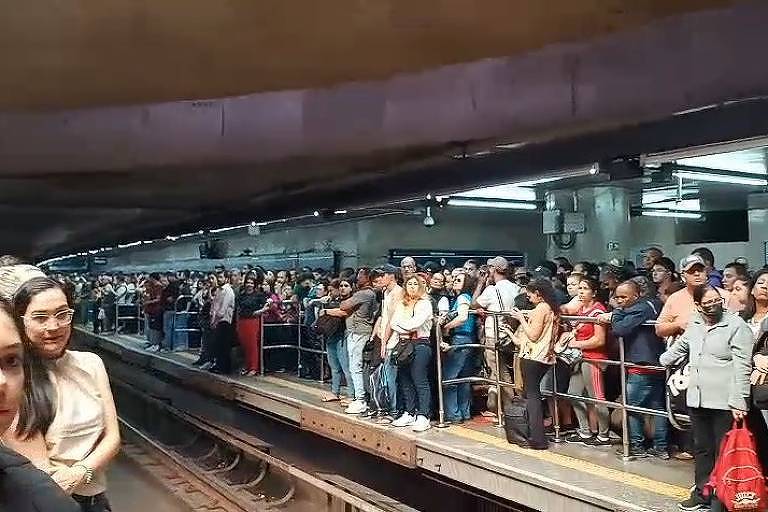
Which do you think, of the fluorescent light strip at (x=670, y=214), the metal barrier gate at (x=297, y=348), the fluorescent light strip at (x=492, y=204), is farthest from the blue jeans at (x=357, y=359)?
the fluorescent light strip at (x=670, y=214)

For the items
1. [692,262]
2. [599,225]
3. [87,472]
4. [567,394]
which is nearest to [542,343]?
[567,394]

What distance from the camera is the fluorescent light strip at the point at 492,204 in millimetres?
9641

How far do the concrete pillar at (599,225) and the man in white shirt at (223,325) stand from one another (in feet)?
16.9

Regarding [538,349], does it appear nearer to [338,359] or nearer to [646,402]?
[646,402]

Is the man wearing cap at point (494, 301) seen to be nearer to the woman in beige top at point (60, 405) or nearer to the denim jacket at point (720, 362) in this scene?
the denim jacket at point (720, 362)

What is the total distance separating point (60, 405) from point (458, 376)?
5.35m

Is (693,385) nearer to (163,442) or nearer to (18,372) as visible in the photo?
(18,372)

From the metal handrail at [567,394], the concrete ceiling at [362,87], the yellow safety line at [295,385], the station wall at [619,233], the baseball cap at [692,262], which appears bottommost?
the yellow safety line at [295,385]

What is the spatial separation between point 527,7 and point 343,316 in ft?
15.3

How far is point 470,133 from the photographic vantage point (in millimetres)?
6238

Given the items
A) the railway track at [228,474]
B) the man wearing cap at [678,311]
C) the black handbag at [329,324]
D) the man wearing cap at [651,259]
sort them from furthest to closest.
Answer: the black handbag at [329,324] → the railway track at [228,474] → the man wearing cap at [651,259] → the man wearing cap at [678,311]

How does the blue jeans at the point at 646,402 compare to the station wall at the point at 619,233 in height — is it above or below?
below

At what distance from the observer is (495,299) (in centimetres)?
734

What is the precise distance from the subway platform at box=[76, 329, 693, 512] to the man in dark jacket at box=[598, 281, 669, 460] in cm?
21
